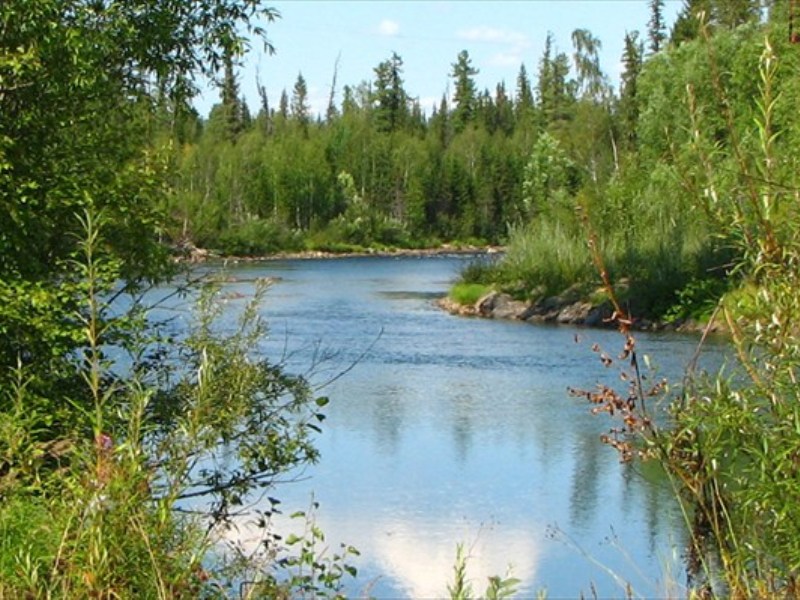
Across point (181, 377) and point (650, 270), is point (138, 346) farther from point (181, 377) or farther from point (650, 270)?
point (650, 270)

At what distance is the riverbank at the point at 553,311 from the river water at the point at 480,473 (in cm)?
197

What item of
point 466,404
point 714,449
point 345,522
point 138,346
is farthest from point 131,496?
point 466,404

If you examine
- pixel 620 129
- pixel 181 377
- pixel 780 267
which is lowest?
pixel 181 377

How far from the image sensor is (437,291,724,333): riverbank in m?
30.6

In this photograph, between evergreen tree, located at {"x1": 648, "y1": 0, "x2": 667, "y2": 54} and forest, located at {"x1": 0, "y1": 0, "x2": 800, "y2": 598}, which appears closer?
forest, located at {"x1": 0, "y1": 0, "x2": 800, "y2": 598}

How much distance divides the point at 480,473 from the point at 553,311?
756 inches

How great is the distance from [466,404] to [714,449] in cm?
1512

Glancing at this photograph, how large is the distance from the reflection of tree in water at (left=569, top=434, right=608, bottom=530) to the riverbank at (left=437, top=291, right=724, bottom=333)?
44.5 feet

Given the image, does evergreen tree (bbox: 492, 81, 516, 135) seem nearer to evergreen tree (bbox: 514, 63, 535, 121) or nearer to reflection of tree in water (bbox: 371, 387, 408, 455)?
evergreen tree (bbox: 514, 63, 535, 121)

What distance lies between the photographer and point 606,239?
119 feet

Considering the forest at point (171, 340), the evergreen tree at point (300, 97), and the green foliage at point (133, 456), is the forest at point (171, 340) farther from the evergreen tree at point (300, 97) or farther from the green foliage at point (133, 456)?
the evergreen tree at point (300, 97)

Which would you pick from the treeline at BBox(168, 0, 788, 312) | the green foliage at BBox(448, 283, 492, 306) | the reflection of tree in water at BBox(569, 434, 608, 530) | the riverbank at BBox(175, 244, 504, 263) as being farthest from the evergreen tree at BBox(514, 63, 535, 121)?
the reflection of tree in water at BBox(569, 434, 608, 530)

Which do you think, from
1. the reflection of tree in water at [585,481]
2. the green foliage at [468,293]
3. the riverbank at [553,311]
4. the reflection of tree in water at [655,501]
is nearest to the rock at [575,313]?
the riverbank at [553,311]

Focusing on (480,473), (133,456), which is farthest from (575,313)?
(133,456)
